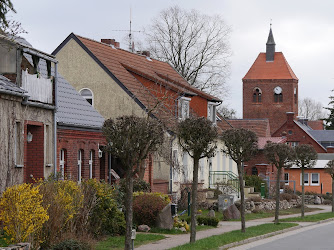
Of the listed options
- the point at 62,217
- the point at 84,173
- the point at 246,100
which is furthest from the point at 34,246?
the point at 246,100

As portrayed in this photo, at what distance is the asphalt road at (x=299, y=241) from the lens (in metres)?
22.6

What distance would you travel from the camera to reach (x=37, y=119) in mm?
24391

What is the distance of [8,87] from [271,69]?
4505 inches

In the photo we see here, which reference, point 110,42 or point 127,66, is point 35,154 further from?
point 110,42

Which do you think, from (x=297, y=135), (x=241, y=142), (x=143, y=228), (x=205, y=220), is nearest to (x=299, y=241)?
(x=241, y=142)

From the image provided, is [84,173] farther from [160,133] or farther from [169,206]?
[160,133]

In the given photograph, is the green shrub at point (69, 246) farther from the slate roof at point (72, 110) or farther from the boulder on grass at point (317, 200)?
the boulder on grass at point (317, 200)

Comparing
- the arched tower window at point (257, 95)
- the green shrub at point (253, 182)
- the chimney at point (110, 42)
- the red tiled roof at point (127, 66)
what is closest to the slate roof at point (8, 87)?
the red tiled roof at point (127, 66)

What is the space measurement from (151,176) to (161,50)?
2862 centimetres

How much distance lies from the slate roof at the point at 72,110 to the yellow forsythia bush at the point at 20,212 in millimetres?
11300

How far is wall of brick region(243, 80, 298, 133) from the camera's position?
12862cm

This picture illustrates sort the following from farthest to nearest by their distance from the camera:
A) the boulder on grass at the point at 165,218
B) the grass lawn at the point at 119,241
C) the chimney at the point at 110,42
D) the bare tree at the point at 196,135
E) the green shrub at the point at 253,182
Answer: the green shrub at the point at 253,182, the chimney at the point at 110,42, the boulder on grass at the point at 165,218, the bare tree at the point at 196,135, the grass lawn at the point at 119,241

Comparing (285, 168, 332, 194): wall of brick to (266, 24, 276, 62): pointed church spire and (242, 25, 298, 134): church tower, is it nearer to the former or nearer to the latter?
(242, 25, 298, 134): church tower

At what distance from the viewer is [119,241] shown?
70.9ft
